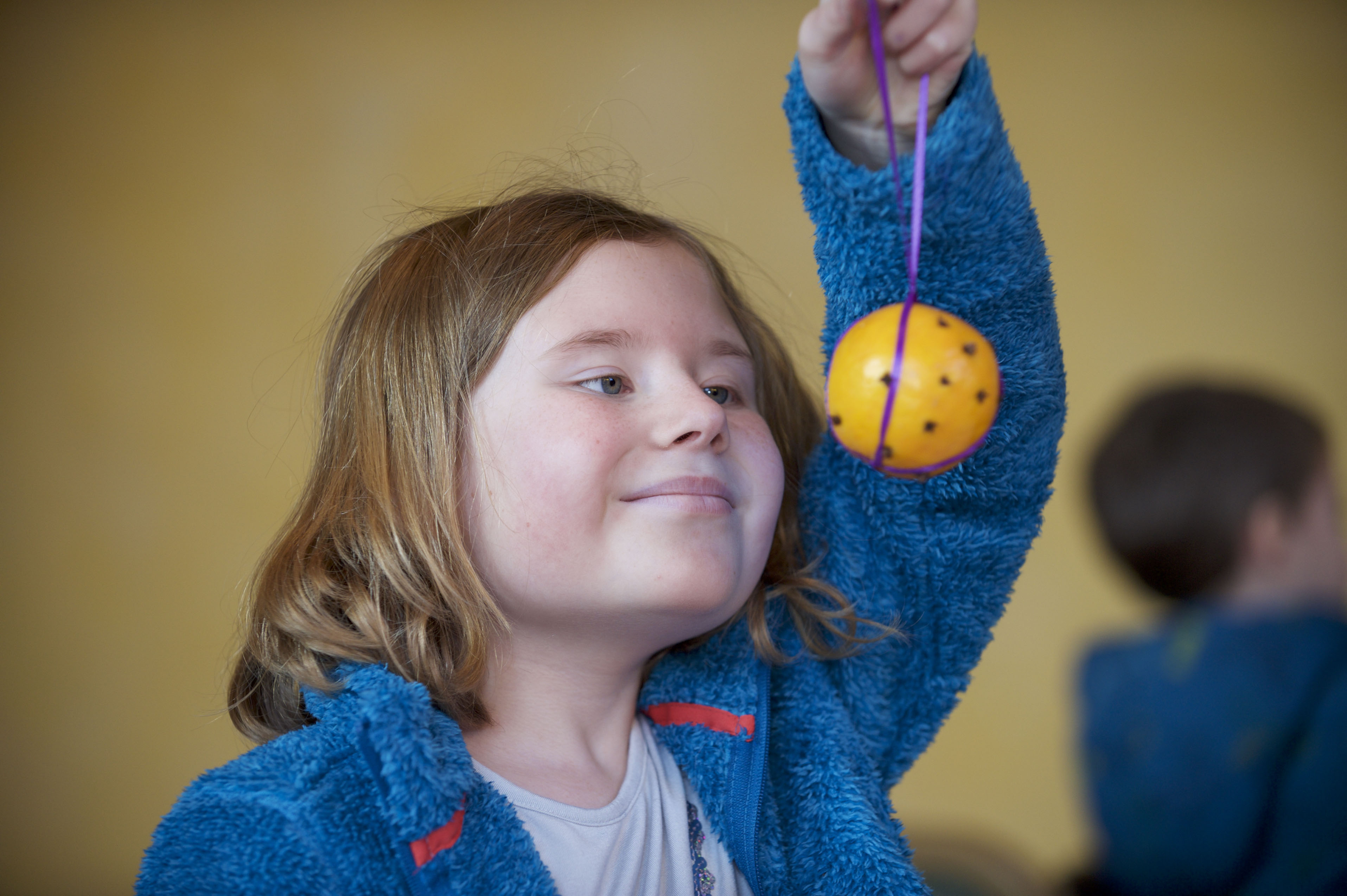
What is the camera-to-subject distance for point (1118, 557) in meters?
1.47

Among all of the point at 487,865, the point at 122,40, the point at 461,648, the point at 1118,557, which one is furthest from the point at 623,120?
the point at 487,865

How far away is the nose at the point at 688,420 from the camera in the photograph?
0.72 meters

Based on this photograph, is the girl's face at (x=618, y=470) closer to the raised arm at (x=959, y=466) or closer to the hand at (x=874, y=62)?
the raised arm at (x=959, y=466)

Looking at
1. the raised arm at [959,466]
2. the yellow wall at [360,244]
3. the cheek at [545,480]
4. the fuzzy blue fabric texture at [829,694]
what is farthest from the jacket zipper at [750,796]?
the yellow wall at [360,244]

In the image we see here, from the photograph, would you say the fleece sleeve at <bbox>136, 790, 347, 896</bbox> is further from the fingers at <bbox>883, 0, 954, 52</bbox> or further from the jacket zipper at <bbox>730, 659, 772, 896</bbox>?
the fingers at <bbox>883, 0, 954, 52</bbox>

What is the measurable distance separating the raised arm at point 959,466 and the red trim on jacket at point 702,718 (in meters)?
0.11

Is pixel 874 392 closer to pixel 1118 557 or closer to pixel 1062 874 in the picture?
pixel 1118 557

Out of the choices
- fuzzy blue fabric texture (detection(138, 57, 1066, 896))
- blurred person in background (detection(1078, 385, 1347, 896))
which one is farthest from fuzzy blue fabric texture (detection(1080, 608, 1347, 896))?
fuzzy blue fabric texture (detection(138, 57, 1066, 896))

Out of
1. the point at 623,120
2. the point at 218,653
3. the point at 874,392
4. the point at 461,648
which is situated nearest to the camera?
the point at 874,392

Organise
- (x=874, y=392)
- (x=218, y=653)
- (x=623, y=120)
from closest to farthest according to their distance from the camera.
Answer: (x=874, y=392)
(x=218, y=653)
(x=623, y=120)

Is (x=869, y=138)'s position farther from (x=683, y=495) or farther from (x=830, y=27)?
(x=683, y=495)

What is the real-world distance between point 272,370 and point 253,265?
0.62 feet

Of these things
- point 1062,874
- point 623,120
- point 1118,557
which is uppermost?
point 623,120

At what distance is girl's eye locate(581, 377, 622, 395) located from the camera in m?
0.75
